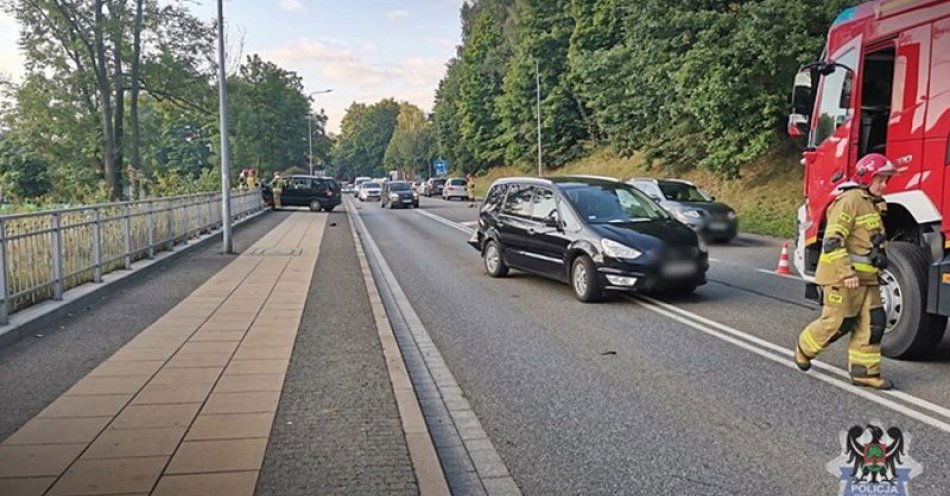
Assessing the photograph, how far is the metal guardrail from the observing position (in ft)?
25.3

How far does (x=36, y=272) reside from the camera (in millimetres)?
8281

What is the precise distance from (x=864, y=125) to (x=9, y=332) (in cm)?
822

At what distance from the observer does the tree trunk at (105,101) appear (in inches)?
1152

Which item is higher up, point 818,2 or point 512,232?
point 818,2

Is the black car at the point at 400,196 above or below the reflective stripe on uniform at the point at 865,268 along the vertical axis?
below

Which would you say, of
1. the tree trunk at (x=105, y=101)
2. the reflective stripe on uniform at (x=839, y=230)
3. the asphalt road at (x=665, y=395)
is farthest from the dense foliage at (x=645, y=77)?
the tree trunk at (x=105, y=101)

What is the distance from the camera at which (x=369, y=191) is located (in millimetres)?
54625

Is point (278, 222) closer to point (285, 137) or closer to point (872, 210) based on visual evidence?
point (872, 210)

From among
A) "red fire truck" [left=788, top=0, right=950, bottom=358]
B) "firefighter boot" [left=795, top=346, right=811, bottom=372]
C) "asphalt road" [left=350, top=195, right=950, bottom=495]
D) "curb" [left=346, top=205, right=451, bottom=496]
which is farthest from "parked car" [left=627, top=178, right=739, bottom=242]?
"firefighter boot" [left=795, top=346, right=811, bottom=372]

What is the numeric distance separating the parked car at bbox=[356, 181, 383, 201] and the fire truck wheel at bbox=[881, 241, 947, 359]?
47.5m

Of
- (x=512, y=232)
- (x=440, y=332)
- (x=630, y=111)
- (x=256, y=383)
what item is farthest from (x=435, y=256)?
(x=630, y=111)

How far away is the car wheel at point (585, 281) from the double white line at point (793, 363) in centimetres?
60

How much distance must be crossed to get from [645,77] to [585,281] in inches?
799

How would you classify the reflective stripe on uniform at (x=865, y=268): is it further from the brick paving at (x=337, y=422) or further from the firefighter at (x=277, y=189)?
the firefighter at (x=277, y=189)
